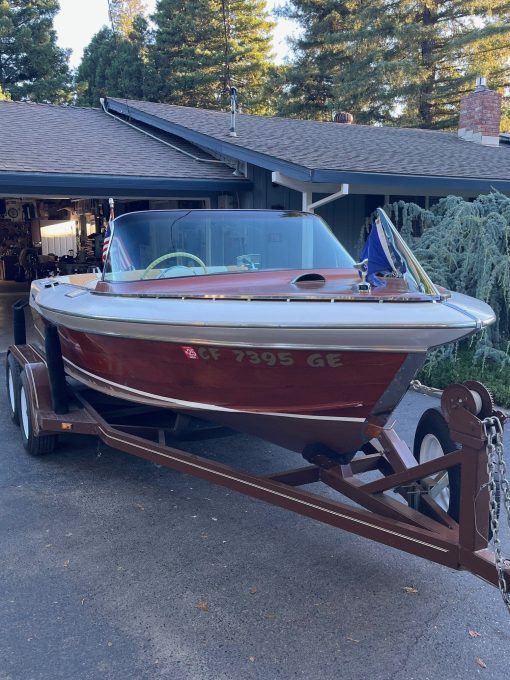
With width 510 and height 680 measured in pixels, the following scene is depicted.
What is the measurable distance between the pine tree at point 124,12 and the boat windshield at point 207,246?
46.9 m


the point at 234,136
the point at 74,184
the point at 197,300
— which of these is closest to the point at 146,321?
the point at 197,300

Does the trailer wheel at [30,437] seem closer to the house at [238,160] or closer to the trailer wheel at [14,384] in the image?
the trailer wheel at [14,384]

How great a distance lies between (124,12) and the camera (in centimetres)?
4747

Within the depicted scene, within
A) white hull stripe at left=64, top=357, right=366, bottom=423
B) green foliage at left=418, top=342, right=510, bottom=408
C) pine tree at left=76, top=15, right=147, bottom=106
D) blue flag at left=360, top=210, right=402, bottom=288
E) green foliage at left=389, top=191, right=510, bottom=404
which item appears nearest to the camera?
white hull stripe at left=64, top=357, right=366, bottom=423

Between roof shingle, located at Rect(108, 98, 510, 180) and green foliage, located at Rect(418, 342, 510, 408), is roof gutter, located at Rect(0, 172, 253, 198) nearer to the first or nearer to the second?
roof shingle, located at Rect(108, 98, 510, 180)

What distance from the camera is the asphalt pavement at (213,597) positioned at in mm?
2701

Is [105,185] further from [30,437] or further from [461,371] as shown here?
[461,371]

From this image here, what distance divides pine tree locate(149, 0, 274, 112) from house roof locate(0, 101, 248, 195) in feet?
64.3

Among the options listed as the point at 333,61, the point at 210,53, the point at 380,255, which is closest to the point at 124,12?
the point at 210,53

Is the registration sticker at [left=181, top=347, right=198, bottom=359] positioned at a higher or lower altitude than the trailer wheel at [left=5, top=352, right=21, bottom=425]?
higher

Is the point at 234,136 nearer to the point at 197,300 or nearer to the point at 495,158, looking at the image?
the point at 495,158

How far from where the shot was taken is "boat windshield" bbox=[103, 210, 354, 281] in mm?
4484

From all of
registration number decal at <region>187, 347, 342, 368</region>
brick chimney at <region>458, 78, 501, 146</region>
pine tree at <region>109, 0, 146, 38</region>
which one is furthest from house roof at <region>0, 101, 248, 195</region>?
pine tree at <region>109, 0, 146, 38</region>

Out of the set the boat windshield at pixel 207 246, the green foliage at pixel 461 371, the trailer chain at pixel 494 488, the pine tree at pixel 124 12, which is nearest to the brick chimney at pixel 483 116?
the green foliage at pixel 461 371
